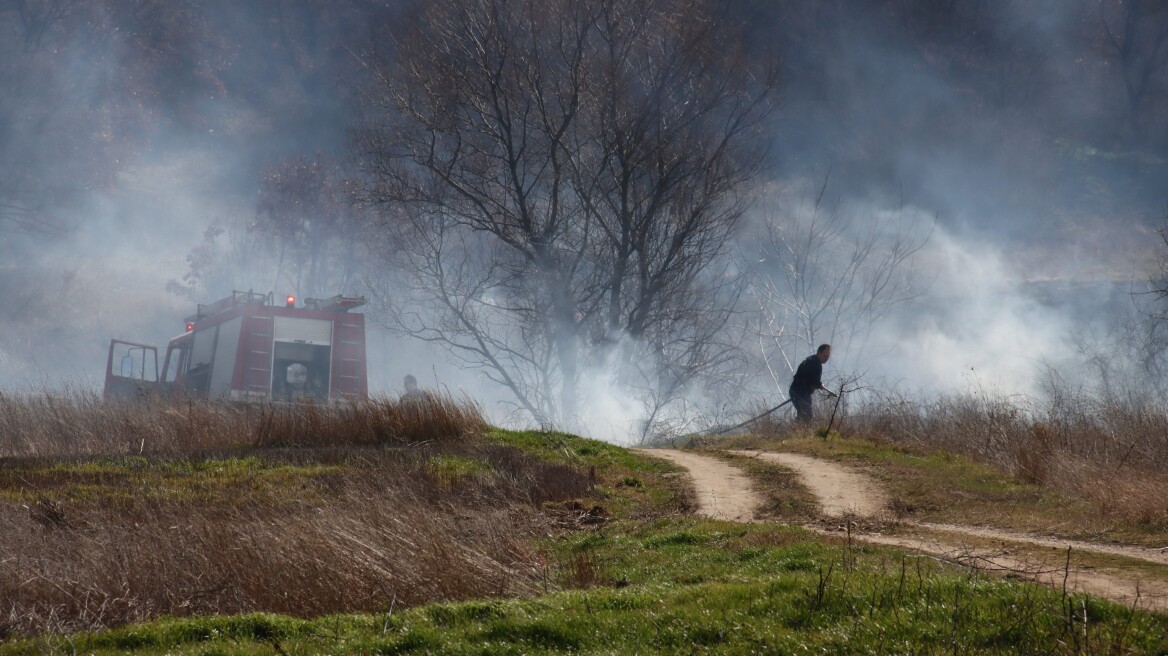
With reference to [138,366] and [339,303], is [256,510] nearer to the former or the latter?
[339,303]

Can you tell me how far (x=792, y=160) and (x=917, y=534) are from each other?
44.3 meters

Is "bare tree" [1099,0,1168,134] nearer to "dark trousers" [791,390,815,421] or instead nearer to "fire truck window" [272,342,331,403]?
"dark trousers" [791,390,815,421]

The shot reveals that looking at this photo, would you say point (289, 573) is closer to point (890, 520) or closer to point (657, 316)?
point (890, 520)

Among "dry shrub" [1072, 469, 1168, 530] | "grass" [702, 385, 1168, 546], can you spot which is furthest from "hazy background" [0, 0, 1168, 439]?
"dry shrub" [1072, 469, 1168, 530]

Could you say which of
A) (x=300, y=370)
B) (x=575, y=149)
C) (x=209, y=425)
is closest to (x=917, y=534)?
(x=209, y=425)

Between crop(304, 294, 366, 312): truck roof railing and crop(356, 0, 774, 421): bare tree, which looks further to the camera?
crop(304, 294, 366, 312): truck roof railing

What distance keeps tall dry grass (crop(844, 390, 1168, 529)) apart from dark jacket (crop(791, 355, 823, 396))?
1049mm

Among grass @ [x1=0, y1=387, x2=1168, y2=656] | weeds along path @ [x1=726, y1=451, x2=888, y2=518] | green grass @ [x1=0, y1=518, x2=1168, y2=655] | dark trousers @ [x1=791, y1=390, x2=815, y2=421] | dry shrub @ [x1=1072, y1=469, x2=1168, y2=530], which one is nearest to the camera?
green grass @ [x1=0, y1=518, x2=1168, y2=655]

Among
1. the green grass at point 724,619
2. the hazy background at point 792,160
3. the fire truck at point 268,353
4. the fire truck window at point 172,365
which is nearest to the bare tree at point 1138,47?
the hazy background at point 792,160

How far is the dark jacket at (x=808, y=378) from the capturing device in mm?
20172

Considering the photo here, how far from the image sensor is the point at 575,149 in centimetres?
2522

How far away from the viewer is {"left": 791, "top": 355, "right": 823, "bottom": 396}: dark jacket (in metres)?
20.2

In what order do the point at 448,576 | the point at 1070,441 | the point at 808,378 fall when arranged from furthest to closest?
the point at 808,378 < the point at 1070,441 < the point at 448,576

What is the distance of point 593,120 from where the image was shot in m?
24.9
